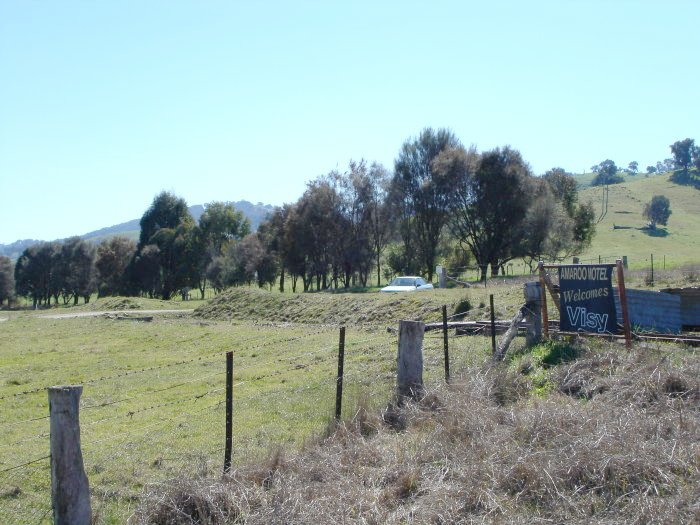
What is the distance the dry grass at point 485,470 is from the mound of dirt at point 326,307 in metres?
14.1

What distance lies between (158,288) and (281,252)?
78.1 ft

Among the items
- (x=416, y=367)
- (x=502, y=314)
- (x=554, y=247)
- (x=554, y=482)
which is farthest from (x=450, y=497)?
(x=554, y=247)

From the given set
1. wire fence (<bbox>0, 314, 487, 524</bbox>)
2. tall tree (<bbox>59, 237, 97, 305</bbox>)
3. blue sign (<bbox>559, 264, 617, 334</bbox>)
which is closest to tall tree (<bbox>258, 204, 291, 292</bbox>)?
tall tree (<bbox>59, 237, 97, 305</bbox>)

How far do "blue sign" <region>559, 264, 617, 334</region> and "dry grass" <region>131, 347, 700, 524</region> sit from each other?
110 inches

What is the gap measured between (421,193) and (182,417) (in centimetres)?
4636

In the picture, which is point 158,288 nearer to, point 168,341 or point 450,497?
point 168,341

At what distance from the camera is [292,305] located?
34656mm

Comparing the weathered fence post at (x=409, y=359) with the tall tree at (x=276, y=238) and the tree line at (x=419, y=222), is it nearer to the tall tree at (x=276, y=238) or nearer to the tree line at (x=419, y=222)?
the tree line at (x=419, y=222)

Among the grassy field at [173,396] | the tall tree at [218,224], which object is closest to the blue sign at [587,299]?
the grassy field at [173,396]

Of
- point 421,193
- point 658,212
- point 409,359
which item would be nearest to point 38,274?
point 421,193

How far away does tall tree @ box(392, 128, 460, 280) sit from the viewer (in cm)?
5691

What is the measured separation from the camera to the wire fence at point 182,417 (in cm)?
797

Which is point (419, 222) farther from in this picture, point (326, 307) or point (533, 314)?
point (533, 314)

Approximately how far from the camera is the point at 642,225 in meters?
101
